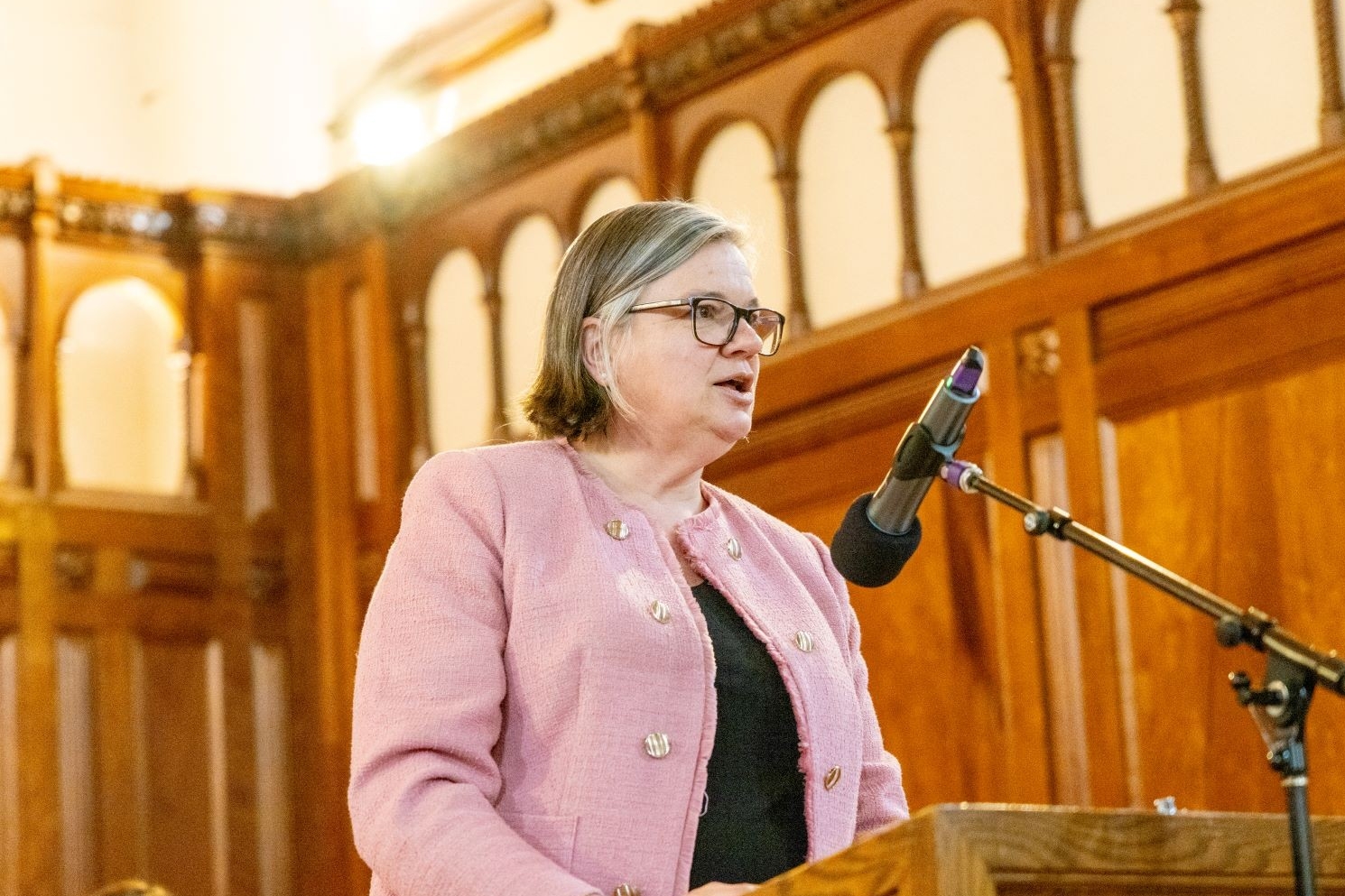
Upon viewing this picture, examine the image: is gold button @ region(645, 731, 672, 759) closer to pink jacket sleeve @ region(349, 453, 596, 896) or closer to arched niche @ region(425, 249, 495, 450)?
pink jacket sleeve @ region(349, 453, 596, 896)

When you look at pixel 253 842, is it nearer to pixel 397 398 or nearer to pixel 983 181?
pixel 397 398

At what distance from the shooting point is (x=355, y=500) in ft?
20.2

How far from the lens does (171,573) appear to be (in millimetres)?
5973

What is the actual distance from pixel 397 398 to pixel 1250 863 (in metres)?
4.38

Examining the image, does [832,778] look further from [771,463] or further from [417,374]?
[417,374]

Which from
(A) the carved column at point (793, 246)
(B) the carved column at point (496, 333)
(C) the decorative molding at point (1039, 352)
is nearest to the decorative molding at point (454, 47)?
(B) the carved column at point (496, 333)

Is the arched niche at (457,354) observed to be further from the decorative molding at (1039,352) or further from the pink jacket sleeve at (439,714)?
the pink jacket sleeve at (439,714)

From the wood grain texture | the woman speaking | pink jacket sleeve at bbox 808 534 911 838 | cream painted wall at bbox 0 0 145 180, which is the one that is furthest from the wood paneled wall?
the woman speaking

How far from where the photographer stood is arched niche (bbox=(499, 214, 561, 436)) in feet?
18.8

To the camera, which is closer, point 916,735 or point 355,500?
point 916,735

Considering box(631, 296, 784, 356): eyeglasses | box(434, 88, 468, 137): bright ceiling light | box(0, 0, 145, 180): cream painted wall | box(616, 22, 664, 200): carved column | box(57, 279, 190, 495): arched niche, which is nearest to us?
box(631, 296, 784, 356): eyeglasses

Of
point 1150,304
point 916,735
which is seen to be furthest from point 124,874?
point 1150,304

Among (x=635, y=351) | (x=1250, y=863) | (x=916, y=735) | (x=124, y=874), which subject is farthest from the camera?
(x=124, y=874)

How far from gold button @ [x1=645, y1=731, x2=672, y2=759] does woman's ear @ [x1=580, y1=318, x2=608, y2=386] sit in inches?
19.2
